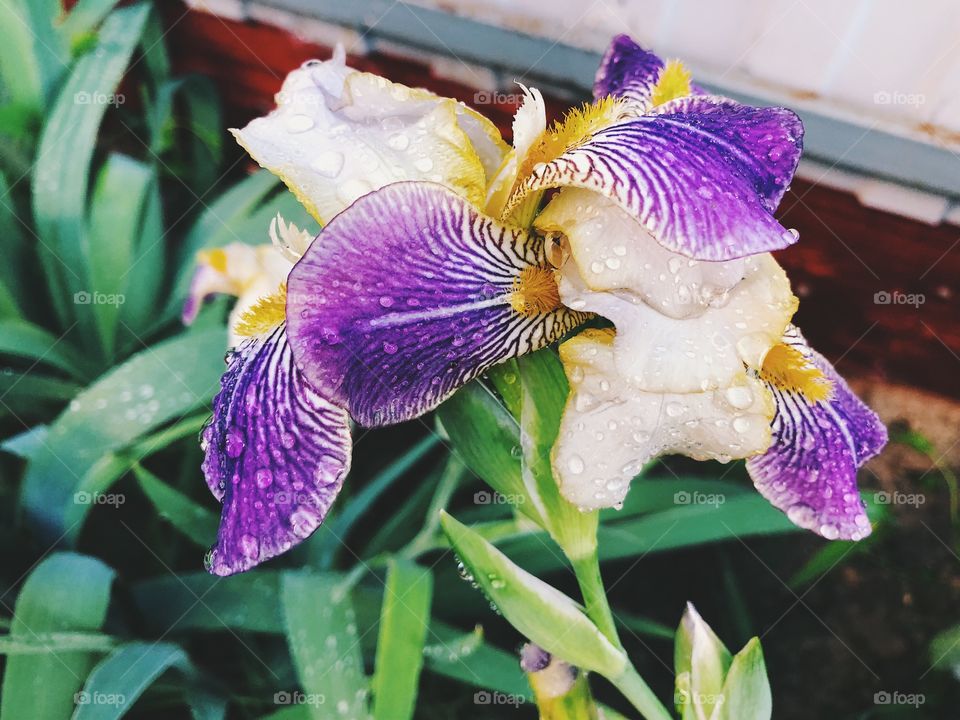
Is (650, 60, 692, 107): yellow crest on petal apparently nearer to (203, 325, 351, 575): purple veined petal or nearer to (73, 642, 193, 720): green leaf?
(203, 325, 351, 575): purple veined petal

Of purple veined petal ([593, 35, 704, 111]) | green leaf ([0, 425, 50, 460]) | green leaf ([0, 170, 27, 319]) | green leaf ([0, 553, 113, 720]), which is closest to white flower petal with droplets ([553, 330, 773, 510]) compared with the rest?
purple veined petal ([593, 35, 704, 111])

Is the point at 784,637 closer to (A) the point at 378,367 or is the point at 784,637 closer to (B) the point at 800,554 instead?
(B) the point at 800,554

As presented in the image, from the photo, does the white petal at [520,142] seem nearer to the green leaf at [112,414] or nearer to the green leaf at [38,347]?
the green leaf at [112,414]

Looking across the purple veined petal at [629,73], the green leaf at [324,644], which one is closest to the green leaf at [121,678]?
the green leaf at [324,644]

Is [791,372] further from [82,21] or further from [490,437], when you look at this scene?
[82,21]

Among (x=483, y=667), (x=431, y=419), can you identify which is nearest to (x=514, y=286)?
(x=483, y=667)
